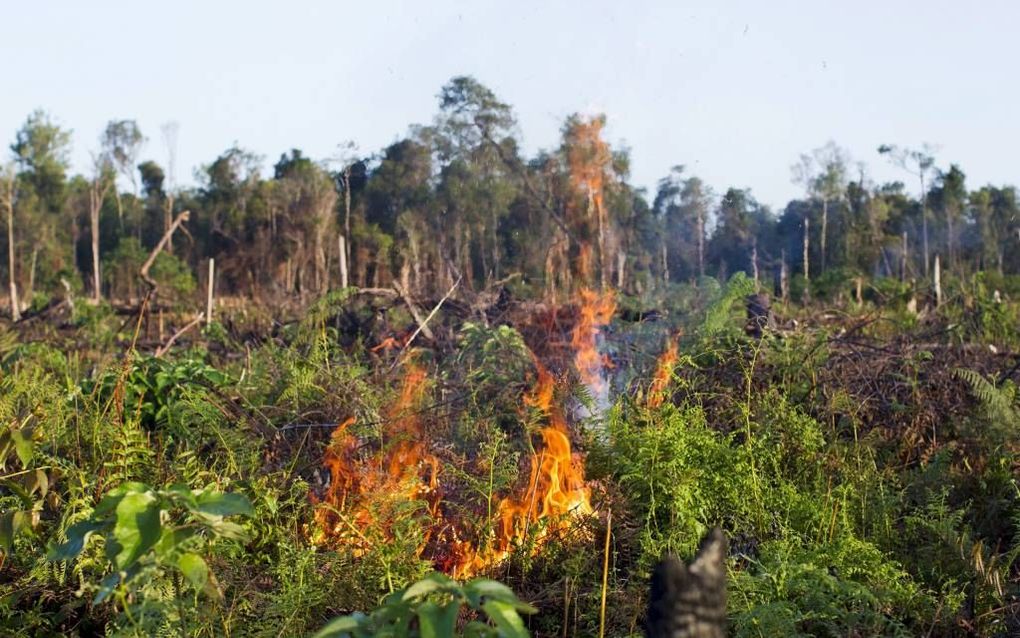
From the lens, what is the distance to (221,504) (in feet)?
6.21

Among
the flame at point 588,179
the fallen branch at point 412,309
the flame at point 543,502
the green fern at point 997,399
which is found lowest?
the flame at point 543,502

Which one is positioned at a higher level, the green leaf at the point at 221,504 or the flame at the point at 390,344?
the flame at the point at 390,344

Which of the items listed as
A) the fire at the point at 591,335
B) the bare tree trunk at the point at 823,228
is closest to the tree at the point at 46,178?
the bare tree trunk at the point at 823,228

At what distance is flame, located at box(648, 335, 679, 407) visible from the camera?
4527 millimetres

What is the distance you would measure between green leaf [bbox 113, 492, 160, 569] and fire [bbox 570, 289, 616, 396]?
3155 mm

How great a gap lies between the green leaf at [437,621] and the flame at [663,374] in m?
2.97

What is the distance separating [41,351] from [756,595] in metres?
6.38

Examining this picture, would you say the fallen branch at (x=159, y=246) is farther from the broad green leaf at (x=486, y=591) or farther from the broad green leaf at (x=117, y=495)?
the broad green leaf at (x=486, y=591)

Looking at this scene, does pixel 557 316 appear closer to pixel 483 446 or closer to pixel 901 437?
pixel 901 437

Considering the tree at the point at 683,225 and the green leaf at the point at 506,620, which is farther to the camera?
the tree at the point at 683,225

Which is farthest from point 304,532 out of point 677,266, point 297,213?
point 297,213

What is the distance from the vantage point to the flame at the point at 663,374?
453cm

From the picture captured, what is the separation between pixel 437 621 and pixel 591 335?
4084 millimetres

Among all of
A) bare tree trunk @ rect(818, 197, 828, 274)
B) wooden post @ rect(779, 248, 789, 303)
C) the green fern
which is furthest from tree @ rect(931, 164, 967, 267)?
the green fern
